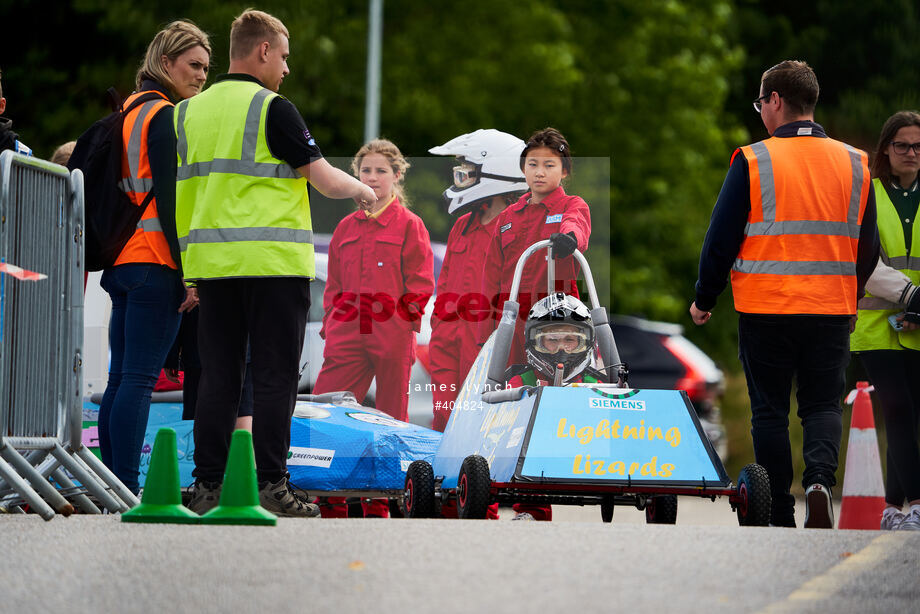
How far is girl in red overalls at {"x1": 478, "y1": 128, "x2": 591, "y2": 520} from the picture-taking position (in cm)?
1019

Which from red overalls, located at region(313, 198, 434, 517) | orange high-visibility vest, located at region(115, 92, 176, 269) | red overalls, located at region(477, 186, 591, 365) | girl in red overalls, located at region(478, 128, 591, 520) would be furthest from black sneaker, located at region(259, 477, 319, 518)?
red overalls, located at region(313, 198, 434, 517)

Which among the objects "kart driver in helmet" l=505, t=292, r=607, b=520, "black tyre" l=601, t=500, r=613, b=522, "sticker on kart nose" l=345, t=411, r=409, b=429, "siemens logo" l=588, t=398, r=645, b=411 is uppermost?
"kart driver in helmet" l=505, t=292, r=607, b=520

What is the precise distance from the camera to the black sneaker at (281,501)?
7770mm

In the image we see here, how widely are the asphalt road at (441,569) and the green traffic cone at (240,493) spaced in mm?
193

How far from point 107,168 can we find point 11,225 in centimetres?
111

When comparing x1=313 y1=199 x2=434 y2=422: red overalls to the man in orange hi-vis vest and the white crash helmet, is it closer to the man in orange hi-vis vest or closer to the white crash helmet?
the white crash helmet

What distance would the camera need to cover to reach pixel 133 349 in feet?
26.9

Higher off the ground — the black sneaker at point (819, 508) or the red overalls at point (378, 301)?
the red overalls at point (378, 301)

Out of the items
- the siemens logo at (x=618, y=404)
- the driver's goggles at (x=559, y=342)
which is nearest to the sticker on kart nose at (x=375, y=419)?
the driver's goggles at (x=559, y=342)

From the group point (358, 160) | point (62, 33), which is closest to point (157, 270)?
point (358, 160)

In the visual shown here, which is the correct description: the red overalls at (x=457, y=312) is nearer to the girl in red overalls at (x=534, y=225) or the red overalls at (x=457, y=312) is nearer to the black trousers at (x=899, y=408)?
the girl in red overalls at (x=534, y=225)

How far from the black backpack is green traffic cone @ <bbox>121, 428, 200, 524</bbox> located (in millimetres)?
1584

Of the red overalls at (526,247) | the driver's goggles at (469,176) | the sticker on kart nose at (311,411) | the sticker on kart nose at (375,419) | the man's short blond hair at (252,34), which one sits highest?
the man's short blond hair at (252,34)

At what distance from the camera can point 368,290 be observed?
1069 centimetres
